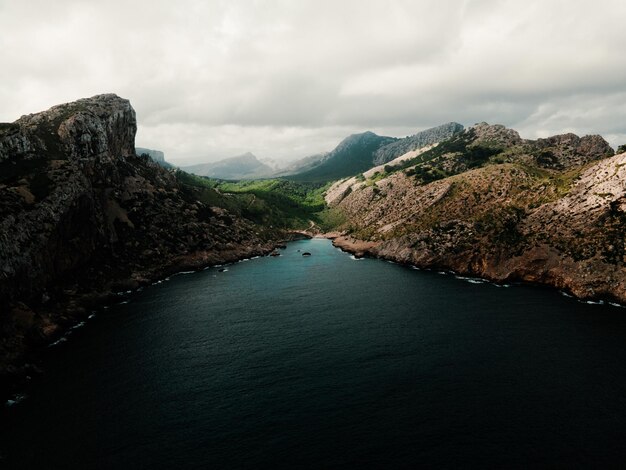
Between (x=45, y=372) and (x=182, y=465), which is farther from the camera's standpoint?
(x=45, y=372)

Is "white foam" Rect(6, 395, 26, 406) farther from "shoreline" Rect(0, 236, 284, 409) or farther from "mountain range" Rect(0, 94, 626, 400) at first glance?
"mountain range" Rect(0, 94, 626, 400)

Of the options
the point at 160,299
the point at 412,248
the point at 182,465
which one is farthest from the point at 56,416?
the point at 412,248

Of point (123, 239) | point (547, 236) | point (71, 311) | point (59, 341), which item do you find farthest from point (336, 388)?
point (123, 239)

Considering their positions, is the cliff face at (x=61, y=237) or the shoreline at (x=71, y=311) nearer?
the shoreline at (x=71, y=311)

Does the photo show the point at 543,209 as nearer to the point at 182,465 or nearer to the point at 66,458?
the point at 182,465

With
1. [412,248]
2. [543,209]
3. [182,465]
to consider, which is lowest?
[182,465]

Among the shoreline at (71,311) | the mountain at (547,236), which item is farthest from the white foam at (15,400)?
the mountain at (547,236)

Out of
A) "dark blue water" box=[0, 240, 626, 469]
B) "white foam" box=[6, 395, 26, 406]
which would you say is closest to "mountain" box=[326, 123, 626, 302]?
"dark blue water" box=[0, 240, 626, 469]

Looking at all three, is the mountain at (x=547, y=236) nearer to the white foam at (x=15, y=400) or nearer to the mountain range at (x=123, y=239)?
the mountain range at (x=123, y=239)
